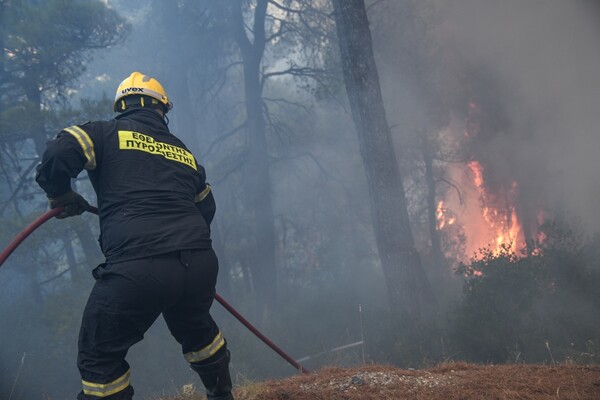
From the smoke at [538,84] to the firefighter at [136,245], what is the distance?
1240 cm

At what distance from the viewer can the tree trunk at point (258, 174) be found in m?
14.4

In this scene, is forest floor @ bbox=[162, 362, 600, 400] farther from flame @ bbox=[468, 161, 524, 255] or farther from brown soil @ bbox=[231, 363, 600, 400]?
flame @ bbox=[468, 161, 524, 255]

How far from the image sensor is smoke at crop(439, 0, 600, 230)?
13.3 meters

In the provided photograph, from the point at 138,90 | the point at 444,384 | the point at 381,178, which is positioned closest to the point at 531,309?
the point at 381,178

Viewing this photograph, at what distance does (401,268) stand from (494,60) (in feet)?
29.1

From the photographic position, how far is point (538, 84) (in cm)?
1423

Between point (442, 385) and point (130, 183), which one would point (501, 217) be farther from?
point (130, 183)

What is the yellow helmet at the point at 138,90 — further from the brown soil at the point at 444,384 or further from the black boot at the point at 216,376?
the brown soil at the point at 444,384

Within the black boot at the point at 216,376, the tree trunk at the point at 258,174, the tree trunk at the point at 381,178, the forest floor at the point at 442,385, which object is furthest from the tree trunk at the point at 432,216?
the black boot at the point at 216,376

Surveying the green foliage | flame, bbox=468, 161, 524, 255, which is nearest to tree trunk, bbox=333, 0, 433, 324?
the green foliage

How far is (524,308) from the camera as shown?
→ 24.7ft

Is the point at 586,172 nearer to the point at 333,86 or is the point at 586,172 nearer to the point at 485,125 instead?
the point at 485,125

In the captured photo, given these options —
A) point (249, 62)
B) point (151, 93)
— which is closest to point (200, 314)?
point (151, 93)

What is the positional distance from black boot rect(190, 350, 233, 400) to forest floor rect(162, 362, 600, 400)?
1.40ft
